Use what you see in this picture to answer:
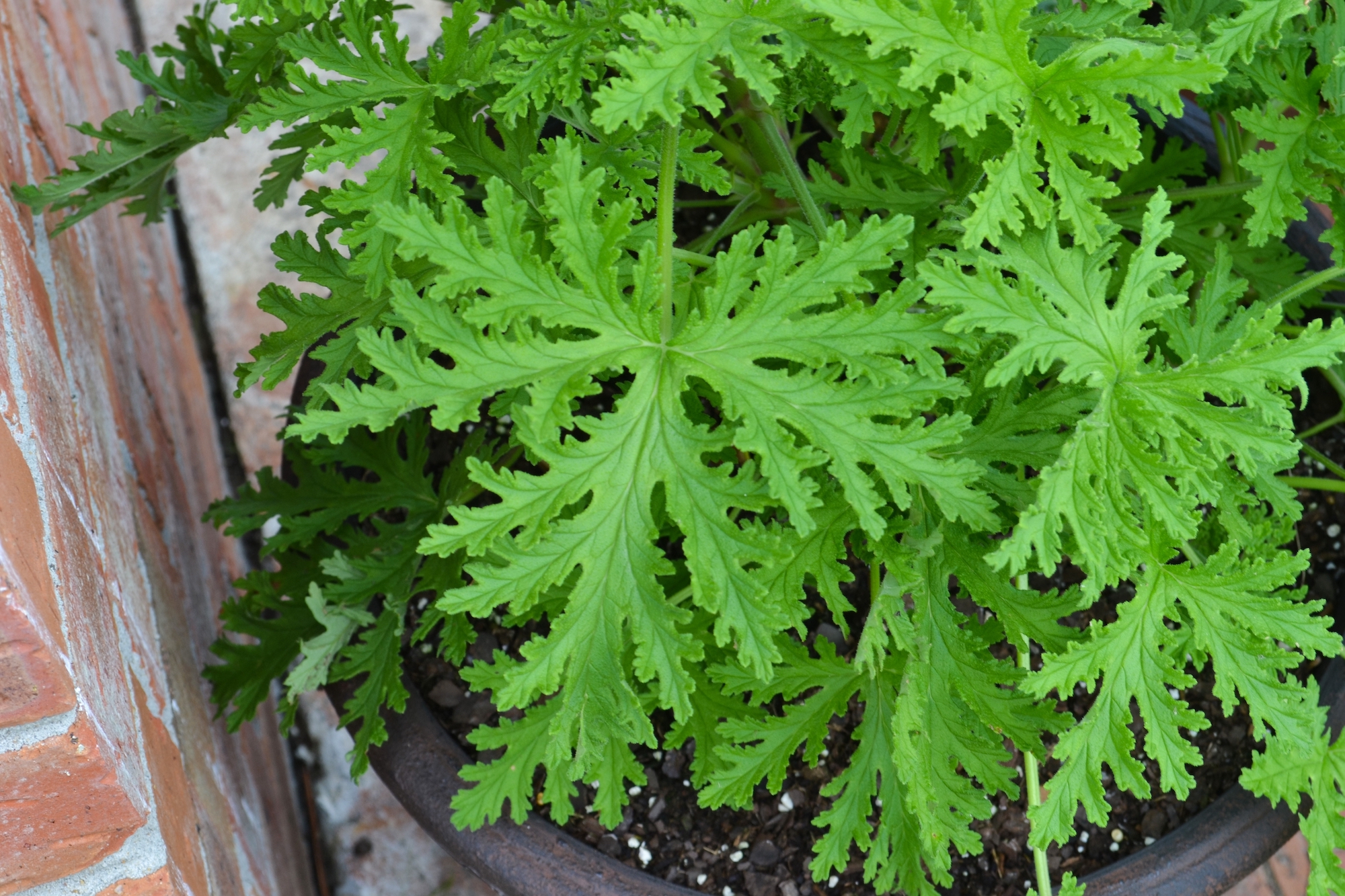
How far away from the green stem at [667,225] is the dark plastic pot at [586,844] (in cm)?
62

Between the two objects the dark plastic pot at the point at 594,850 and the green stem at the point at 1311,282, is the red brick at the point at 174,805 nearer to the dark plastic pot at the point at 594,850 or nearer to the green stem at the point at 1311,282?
the dark plastic pot at the point at 594,850

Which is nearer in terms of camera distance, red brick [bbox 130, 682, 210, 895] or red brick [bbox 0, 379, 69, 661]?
red brick [bbox 0, 379, 69, 661]

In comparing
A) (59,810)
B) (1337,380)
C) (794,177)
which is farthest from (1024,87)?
(59,810)

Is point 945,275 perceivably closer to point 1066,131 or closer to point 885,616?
point 1066,131

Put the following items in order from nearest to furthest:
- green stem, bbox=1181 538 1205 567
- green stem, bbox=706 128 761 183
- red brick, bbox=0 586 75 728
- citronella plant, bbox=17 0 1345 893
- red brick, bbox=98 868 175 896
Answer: red brick, bbox=0 586 75 728 < citronella plant, bbox=17 0 1345 893 < red brick, bbox=98 868 175 896 < green stem, bbox=1181 538 1205 567 < green stem, bbox=706 128 761 183

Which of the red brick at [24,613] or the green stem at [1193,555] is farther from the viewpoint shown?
the green stem at [1193,555]

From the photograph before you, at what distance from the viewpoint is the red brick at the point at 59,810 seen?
2.98 ft

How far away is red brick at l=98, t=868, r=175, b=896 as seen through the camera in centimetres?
102

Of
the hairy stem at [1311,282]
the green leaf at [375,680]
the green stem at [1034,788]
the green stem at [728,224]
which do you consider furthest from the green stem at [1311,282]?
the green leaf at [375,680]

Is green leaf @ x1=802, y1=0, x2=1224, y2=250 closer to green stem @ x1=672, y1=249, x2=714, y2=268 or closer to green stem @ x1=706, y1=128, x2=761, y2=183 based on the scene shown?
green stem @ x1=672, y1=249, x2=714, y2=268

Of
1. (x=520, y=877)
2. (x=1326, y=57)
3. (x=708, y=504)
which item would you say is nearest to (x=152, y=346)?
(x=520, y=877)

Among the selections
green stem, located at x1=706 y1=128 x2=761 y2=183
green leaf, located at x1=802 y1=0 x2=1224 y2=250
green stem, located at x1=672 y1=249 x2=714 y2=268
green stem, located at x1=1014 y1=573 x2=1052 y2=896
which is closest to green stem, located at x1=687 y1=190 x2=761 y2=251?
green stem, located at x1=706 y1=128 x2=761 y2=183

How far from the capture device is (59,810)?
3.12 ft

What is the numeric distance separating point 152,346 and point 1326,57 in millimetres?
1600
